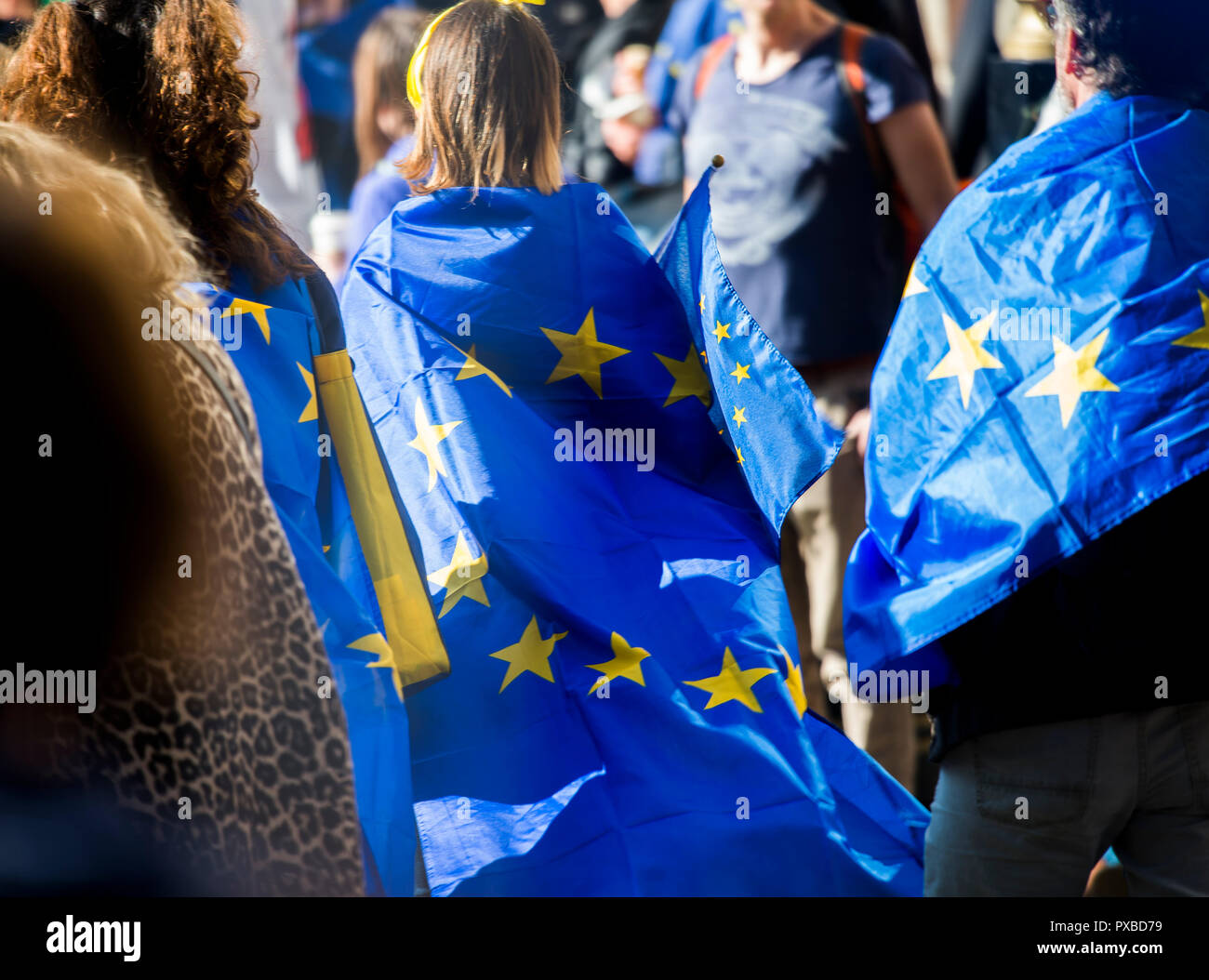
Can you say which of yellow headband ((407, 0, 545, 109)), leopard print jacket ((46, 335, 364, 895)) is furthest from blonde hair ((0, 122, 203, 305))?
yellow headband ((407, 0, 545, 109))

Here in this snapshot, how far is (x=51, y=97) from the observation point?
7.37 feet

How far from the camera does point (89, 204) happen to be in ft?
5.44

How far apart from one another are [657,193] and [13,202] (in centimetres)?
286

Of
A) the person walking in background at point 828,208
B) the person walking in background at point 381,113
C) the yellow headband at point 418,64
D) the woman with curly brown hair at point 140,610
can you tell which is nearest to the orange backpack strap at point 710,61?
the person walking in background at point 828,208

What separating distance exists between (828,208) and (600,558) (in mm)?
1374

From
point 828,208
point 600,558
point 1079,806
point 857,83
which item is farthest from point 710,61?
point 1079,806

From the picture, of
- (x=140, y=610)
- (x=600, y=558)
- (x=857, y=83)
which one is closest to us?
(x=140, y=610)

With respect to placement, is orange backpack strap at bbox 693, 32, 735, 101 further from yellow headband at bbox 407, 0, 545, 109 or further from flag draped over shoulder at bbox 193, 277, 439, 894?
flag draped over shoulder at bbox 193, 277, 439, 894

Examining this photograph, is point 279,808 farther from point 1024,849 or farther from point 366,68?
point 366,68

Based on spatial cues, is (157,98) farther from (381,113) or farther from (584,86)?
(584,86)

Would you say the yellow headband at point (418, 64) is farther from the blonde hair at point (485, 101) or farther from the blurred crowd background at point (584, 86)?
the blurred crowd background at point (584, 86)

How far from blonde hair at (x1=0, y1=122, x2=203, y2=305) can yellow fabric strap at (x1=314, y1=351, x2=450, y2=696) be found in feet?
2.35
